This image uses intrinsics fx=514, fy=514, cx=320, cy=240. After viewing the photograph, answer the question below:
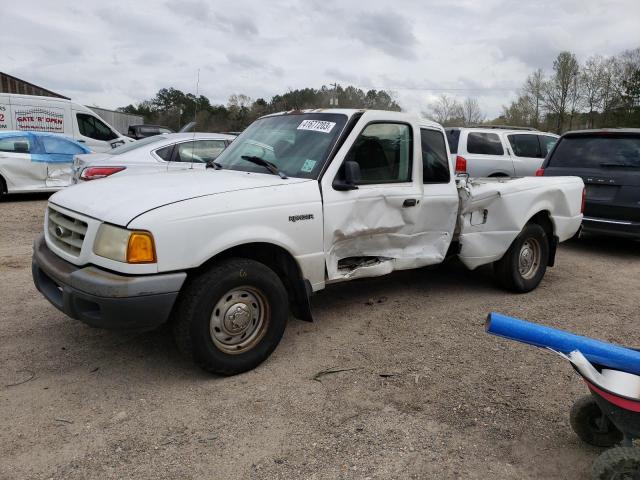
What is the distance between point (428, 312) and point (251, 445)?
2.55 m

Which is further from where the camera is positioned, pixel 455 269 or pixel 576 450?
pixel 455 269

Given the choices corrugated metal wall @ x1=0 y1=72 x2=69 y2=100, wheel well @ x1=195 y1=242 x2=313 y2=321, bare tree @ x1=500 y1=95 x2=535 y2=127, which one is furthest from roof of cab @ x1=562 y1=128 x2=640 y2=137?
bare tree @ x1=500 y1=95 x2=535 y2=127

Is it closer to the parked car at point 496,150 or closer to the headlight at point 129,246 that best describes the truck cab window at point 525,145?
the parked car at point 496,150

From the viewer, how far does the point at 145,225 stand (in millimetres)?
3027

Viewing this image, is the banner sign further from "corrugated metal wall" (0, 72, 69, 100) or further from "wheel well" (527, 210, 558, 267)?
"corrugated metal wall" (0, 72, 69, 100)

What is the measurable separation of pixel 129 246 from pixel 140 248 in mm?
62

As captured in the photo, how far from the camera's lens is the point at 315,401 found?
3270 mm

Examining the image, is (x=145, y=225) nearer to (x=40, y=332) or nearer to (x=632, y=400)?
(x=40, y=332)

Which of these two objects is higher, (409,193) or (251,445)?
(409,193)

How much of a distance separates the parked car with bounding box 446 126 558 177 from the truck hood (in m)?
7.93

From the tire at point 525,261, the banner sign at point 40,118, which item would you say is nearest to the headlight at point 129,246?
the tire at point 525,261

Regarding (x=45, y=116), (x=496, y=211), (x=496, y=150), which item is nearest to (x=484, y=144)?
(x=496, y=150)

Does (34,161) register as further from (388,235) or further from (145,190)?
(388,235)

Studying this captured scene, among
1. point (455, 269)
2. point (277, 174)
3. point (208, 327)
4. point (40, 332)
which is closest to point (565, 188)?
point (455, 269)
